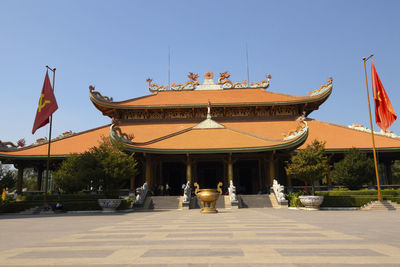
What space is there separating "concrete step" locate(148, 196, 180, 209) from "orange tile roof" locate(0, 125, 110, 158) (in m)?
7.22

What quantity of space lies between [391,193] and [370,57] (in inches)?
366

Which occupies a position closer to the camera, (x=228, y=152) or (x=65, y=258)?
(x=65, y=258)

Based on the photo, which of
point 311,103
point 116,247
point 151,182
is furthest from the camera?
point 311,103

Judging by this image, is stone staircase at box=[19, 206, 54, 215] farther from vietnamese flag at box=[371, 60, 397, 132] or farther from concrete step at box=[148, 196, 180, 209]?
vietnamese flag at box=[371, 60, 397, 132]

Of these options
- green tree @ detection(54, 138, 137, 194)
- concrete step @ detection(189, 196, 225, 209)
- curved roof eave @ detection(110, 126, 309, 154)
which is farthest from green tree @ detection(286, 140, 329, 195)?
green tree @ detection(54, 138, 137, 194)

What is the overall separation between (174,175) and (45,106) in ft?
42.7

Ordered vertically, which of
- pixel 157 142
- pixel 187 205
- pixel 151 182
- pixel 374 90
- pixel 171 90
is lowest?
pixel 187 205

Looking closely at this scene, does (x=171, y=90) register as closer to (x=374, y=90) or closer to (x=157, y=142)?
(x=157, y=142)

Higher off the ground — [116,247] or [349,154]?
[349,154]

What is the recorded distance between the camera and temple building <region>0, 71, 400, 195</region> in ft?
75.1

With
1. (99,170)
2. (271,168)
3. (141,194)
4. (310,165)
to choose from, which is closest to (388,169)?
(271,168)

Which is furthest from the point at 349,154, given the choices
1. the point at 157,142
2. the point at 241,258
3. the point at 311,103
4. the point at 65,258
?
the point at 65,258

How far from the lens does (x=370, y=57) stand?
65.4 feet

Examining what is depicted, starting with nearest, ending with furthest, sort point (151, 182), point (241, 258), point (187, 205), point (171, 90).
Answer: point (241, 258) < point (187, 205) < point (151, 182) < point (171, 90)
